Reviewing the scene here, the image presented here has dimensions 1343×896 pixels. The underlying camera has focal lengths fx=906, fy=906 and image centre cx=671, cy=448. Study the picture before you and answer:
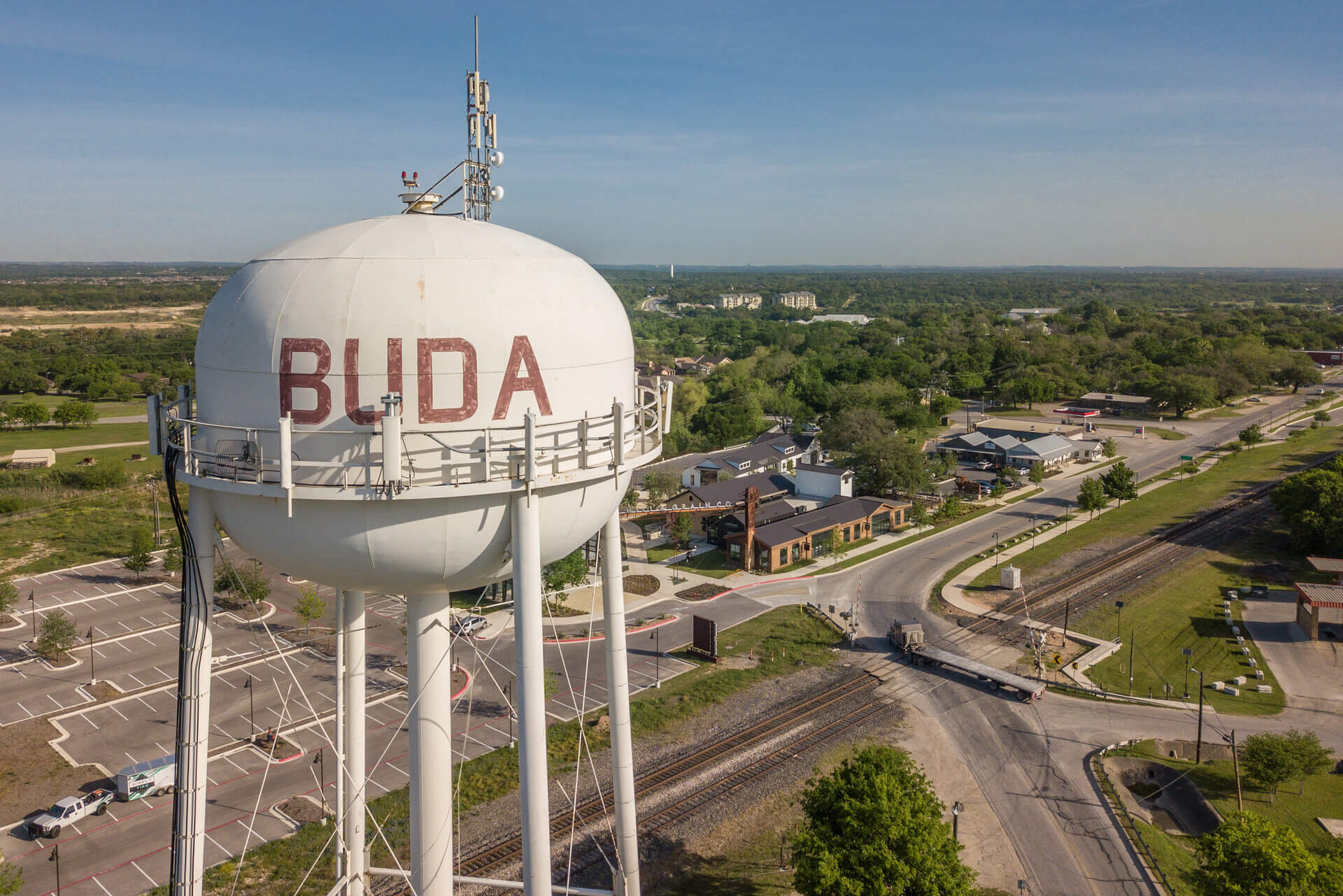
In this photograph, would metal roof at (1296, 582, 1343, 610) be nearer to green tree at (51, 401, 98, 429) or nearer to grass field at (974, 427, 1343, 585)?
grass field at (974, 427, 1343, 585)

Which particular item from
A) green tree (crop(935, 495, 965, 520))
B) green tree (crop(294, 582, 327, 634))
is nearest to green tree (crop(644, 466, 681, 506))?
green tree (crop(935, 495, 965, 520))

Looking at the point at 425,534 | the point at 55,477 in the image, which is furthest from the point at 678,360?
the point at 425,534

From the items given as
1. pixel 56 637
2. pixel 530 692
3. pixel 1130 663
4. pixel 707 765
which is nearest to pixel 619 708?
pixel 530 692

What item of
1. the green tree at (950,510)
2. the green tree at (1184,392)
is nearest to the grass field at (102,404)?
the green tree at (950,510)

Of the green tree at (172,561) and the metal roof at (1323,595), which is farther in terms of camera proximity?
the green tree at (172,561)

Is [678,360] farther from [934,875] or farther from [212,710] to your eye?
[934,875]

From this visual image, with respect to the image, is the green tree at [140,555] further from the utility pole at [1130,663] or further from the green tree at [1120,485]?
the green tree at [1120,485]

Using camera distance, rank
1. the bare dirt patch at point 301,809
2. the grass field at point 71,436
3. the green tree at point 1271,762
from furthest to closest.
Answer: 1. the grass field at point 71,436
2. the green tree at point 1271,762
3. the bare dirt patch at point 301,809
